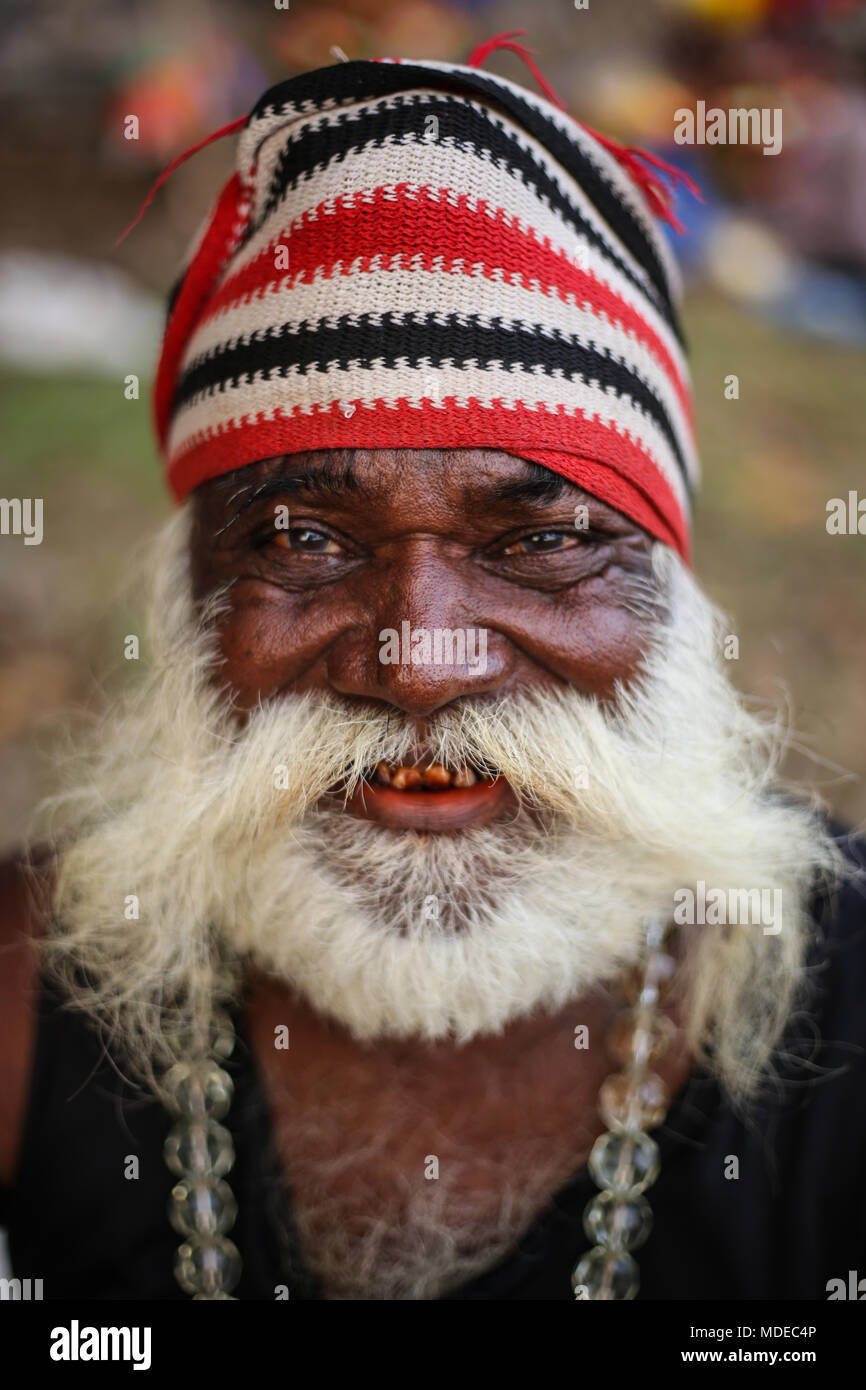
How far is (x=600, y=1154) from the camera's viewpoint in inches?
72.1

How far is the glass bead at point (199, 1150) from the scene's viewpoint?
1.88 meters

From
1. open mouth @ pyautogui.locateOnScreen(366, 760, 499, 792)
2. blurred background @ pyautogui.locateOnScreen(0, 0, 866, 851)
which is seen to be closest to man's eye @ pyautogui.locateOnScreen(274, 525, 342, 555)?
open mouth @ pyautogui.locateOnScreen(366, 760, 499, 792)

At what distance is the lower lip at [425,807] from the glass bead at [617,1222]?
0.71 m

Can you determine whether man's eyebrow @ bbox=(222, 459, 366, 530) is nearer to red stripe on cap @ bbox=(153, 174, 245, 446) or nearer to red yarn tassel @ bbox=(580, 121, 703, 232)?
red stripe on cap @ bbox=(153, 174, 245, 446)

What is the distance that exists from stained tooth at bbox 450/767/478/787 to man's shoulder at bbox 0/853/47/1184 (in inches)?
41.4

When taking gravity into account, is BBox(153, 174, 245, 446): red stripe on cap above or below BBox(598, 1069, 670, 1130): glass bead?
above

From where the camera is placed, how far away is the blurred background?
16.0ft

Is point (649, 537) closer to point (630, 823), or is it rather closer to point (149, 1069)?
point (630, 823)

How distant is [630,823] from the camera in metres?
1.76

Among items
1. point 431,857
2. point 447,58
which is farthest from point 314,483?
point 447,58

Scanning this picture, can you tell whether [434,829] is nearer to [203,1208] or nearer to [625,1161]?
[625,1161]

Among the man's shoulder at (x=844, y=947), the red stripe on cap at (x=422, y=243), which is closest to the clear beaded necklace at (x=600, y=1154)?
the man's shoulder at (x=844, y=947)

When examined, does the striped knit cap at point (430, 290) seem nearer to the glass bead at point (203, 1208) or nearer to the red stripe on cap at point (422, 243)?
the red stripe on cap at point (422, 243)
